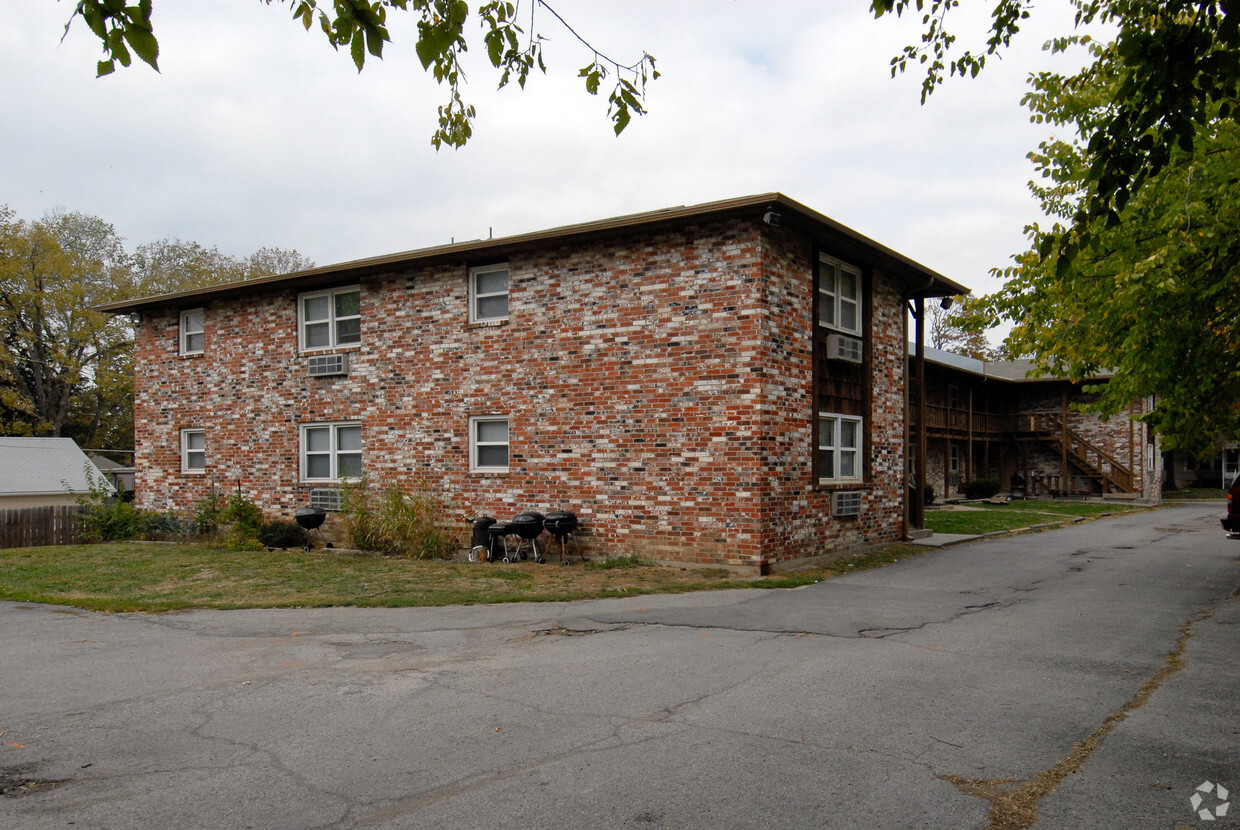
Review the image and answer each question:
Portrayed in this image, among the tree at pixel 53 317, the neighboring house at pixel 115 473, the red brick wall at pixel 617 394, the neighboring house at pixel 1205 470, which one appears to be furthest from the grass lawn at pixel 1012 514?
the tree at pixel 53 317

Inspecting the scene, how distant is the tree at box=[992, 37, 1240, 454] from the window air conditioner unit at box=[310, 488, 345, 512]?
12376mm

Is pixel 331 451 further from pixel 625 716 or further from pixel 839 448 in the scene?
pixel 625 716

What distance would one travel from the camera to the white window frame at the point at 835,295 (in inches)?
571

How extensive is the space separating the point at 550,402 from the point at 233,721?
9034 millimetres

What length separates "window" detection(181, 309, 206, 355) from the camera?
1931cm

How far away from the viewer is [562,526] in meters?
13.5

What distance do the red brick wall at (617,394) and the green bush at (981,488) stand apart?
18384 millimetres

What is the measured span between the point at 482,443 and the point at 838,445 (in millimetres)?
6214

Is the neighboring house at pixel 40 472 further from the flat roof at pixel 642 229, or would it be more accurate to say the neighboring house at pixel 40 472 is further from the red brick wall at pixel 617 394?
the red brick wall at pixel 617 394

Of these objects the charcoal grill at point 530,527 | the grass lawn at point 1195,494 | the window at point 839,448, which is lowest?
the grass lawn at point 1195,494

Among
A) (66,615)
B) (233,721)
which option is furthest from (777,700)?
(66,615)

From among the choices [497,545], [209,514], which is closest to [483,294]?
[497,545]

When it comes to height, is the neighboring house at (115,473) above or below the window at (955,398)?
below

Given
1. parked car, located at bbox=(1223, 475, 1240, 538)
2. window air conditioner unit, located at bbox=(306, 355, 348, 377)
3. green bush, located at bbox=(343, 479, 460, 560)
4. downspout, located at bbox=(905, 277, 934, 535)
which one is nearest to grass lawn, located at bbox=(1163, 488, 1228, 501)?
downspout, located at bbox=(905, 277, 934, 535)
